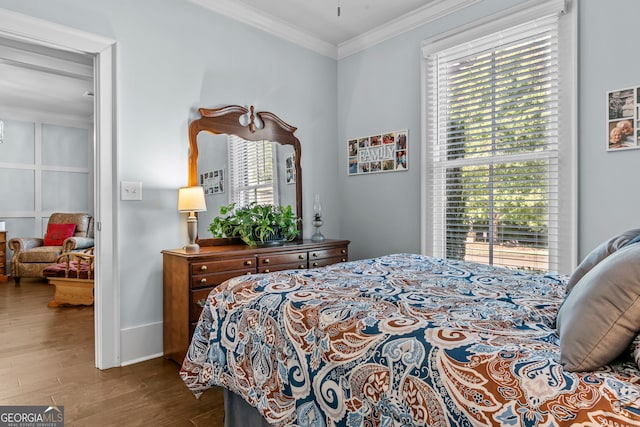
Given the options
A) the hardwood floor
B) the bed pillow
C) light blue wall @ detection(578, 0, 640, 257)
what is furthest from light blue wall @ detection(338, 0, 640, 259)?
the hardwood floor

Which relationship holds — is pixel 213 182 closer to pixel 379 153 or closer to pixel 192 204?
pixel 192 204

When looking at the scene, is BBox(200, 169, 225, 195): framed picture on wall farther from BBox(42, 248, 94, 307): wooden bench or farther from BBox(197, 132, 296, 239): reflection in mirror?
BBox(42, 248, 94, 307): wooden bench

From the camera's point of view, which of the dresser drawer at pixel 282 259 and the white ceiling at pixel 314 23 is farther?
the white ceiling at pixel 314 23

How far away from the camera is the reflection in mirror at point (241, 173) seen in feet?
10.4

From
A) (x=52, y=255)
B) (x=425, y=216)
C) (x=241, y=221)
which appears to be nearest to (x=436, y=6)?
(x=425, y=216)

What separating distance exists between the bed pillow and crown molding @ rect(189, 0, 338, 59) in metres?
3.32

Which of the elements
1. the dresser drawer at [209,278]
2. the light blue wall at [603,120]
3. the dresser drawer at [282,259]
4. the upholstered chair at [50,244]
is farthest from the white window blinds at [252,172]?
the upholstered chair at [50,244]

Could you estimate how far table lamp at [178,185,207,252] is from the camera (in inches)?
111

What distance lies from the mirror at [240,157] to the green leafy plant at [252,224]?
0.07 metres

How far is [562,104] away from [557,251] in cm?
100

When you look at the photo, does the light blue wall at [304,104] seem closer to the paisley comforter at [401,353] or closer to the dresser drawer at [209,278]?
the dresser drawer at [209,278]

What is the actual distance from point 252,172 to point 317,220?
2.54 ft

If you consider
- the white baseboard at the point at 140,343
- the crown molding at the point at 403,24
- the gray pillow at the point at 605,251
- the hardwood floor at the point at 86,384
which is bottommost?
the hardwood floor at the point at 86,384

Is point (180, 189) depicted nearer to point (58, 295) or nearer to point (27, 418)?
point (27, 418)
